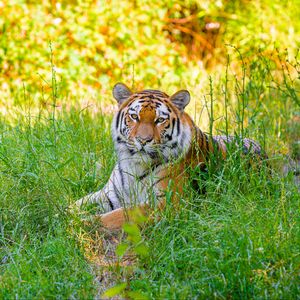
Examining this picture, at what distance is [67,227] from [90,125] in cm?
192

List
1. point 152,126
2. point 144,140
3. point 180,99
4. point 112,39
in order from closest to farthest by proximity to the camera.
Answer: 1. point 144,140
2. point 152,126
3. point 180,99
4. point 112,39

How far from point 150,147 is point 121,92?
22.0 inches

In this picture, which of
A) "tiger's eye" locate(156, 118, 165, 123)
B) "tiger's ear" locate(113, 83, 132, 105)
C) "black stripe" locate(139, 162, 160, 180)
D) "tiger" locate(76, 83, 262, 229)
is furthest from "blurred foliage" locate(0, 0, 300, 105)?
"black stripe" locate(139, 162, 160, 180)

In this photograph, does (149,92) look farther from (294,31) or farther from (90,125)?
(294,31)

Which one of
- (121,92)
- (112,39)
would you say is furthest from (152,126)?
(112,39)

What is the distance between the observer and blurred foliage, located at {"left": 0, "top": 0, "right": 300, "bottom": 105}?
923cm

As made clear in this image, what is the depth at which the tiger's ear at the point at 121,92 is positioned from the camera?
16.3 feet

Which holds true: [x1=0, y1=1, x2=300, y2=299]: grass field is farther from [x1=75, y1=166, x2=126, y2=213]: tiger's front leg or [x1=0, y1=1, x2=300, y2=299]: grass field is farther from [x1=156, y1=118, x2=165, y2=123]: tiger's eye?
[x1=156, y1=118, x2=165, y2=123]: tiger's eye

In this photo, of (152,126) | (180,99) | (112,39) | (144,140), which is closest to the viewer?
(144,140)

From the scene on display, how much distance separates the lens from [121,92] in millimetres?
5004

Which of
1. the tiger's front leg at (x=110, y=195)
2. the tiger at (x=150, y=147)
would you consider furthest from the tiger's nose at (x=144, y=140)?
the tiger's front leg at (x=110, y=195)

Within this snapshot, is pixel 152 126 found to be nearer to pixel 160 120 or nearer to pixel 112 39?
pixel 160 120

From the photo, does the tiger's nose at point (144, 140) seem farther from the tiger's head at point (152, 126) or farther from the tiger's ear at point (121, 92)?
the tiger's ear at point (121, 92)

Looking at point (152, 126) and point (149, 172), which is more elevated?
point (152, 126)
